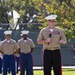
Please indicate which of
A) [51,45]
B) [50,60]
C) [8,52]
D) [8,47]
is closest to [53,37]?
[51,45]

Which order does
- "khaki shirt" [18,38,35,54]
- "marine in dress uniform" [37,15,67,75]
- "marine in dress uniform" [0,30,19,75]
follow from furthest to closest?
"khaki shirt" [18,38,35,54] → "marine in dress uniform" [0,30,19,75] → "marine in dress uniform" [37,15,67,75]

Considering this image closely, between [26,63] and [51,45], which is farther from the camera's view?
[26,63]

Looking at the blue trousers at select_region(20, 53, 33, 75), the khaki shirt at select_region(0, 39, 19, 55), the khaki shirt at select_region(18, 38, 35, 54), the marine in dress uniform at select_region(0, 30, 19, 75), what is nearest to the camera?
the marine in dress uniform at select_region(0, 30, 19, 75)

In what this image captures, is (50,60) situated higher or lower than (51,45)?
lower

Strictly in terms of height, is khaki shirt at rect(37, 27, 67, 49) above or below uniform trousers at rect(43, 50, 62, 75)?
above

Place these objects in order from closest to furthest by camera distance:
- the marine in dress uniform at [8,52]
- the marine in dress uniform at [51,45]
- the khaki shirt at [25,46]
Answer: the marine in dress uniform at [51,45], the marine in dress uniform at [8,52], the khaki shirt at [25,46]

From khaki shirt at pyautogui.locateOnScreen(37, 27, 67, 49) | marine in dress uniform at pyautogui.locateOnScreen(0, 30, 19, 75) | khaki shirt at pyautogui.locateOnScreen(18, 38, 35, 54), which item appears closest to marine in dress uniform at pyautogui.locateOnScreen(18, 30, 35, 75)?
khaki shirt at pyautogui.locateOnScreen(18, 38, 35, 54)

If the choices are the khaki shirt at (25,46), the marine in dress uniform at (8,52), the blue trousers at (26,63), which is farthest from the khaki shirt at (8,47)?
the blue trousers at (26,63)

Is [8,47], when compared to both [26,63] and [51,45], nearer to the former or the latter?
[26,63]

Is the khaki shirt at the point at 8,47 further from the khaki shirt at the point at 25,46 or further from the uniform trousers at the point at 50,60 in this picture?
the uniform trousers at the point at 50,60

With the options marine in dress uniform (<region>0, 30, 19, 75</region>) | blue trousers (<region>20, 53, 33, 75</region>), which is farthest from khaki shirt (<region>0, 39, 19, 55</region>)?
blue trousers (<region>20, 53, 33, 75</region>)

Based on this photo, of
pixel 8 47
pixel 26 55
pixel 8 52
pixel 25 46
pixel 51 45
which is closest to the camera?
pixel 51 45

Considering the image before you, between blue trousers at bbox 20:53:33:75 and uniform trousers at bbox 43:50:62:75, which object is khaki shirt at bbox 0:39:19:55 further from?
uniform trousers at bbox 43:50:62:75

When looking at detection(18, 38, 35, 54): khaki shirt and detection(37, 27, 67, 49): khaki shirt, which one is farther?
detection(18, 38, 35, 54): khaki shirt
